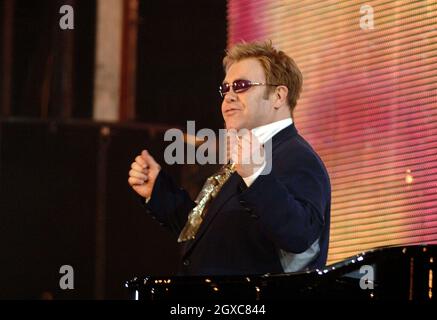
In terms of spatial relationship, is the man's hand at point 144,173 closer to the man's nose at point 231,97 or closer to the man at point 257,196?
the man at point 257,196

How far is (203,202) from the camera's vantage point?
12.1 feet

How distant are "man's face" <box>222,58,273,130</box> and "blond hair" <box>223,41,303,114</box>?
0.04 metres

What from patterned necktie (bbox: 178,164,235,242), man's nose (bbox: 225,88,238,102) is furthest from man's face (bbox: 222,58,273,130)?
patterned necktie (bbox: 178,164,235,242)

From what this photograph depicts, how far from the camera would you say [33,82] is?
22.2 feet

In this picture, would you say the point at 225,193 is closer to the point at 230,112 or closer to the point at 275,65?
the point at 230,112

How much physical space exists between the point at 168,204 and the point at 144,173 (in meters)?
0.15

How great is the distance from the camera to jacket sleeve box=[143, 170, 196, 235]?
3.73 meters

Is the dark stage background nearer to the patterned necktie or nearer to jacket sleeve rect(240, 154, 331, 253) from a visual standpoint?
the patterned necktie

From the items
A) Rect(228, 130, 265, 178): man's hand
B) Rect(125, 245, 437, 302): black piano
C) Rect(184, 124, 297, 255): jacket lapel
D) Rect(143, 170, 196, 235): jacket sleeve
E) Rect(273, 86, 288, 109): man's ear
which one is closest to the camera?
Rect(125, 245, 437, 302): black piano

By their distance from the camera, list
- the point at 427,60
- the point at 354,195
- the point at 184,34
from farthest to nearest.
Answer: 1. the point at 184,34
2. the point at 354,195
3. the point at 427,60
